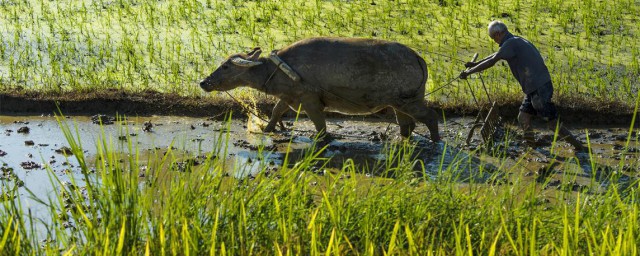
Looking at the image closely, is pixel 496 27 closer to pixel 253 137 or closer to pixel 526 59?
pixel 526 59

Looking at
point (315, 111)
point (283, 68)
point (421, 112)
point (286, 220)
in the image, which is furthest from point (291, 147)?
point (286, 220)

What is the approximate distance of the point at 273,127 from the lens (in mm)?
8305

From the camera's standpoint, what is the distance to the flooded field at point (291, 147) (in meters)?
7.25

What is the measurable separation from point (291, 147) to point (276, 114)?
402mm

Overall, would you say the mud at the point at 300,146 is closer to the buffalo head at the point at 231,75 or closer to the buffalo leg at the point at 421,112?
the buffalo leg at the point at 421,112

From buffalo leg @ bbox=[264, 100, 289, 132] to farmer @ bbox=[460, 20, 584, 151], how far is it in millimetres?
1378

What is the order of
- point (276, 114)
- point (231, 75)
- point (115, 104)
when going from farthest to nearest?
point (115, 104) → point (276, 114) → point (231, 75)

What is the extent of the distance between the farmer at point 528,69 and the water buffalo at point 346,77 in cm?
57

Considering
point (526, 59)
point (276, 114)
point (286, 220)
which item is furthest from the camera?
point (276, 114)

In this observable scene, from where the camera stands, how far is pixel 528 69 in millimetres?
7543

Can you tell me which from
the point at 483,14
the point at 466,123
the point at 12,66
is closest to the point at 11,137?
the point at 12,66

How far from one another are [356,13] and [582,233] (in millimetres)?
6595

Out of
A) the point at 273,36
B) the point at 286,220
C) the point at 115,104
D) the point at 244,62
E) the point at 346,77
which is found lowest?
the point at 286,220

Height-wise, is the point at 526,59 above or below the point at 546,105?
above
